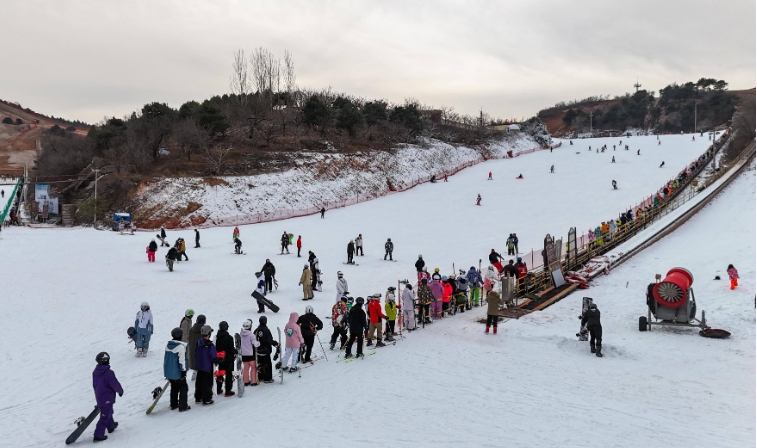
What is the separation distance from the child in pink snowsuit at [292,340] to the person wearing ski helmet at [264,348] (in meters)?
0.36

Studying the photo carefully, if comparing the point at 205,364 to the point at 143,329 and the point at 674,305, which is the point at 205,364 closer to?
the point at 143,329

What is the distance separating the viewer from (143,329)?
36.8ft

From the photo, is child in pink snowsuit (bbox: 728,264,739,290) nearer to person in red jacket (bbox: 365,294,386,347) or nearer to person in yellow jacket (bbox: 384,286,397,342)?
person in yellow jacket (bbox: 384,286,397,342)

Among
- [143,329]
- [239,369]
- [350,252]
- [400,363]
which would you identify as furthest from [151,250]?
[400,363]

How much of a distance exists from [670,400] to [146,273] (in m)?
19.2

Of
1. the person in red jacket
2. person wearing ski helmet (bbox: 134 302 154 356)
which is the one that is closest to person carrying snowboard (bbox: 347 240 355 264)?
the person in red jacket

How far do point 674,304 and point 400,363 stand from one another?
322 inches

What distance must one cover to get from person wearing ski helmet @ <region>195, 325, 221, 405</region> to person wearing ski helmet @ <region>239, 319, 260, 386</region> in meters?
0.64

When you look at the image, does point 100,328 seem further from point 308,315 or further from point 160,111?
point 160,111

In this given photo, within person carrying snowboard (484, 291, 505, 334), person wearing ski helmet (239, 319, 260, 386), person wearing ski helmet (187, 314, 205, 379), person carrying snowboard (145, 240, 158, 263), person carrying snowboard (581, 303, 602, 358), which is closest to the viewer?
person wearing ski helmet (187, 314, 205, 379)

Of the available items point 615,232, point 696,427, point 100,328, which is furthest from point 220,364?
point 615,232

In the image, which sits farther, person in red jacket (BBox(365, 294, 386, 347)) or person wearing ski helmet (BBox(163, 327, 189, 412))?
person in red jacket (BBox(365, 294, 386, 347))

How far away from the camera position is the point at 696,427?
7750 millimetres

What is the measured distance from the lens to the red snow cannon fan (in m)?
13.6
